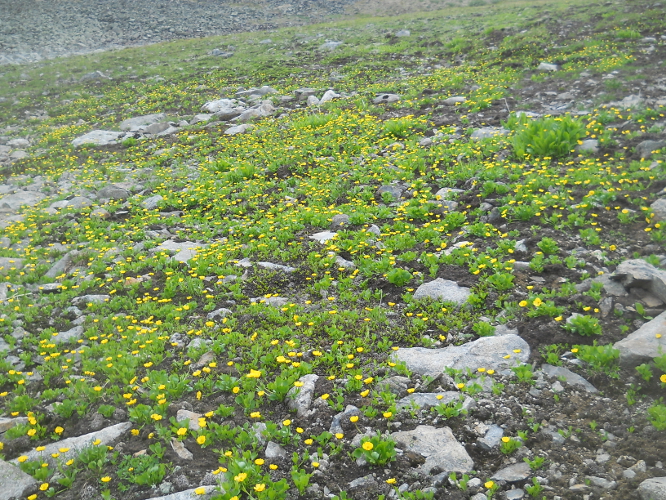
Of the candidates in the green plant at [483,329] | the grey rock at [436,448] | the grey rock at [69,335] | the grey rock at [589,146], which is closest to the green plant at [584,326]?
the green plant at [483,329]

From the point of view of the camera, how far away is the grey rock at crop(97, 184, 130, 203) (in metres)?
11.6

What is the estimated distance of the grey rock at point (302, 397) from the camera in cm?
495

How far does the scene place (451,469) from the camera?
4121mm

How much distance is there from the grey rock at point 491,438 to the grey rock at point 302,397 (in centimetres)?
177

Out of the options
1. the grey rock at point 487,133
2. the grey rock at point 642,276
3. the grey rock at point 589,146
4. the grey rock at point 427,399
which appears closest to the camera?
the grey rock at point 427,399

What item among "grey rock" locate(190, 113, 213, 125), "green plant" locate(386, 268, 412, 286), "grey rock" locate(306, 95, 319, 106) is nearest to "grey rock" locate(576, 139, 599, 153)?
"green plant" locate(386, 268, 412, 286)

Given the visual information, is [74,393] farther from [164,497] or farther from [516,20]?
[516,20]

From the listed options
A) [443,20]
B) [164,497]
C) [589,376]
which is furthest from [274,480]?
[443,20]

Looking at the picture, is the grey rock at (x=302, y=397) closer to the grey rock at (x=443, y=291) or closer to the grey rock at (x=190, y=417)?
the grey rock at (x=190, y=417)

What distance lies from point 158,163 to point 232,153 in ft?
7.27

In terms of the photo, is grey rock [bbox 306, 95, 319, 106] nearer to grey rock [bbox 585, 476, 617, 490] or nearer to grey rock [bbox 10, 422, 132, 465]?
grey rock [bbox 10, 422, 132, 465]

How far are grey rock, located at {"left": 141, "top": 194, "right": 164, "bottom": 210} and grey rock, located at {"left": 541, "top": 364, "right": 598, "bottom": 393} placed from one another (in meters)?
9.06

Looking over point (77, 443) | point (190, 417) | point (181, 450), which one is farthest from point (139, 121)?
point (181, 450)

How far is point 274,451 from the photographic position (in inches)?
175
